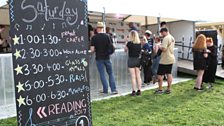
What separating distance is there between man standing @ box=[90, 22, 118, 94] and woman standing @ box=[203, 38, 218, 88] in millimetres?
2509

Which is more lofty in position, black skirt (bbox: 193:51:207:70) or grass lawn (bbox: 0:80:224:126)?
black skirt (bbox: 193:51:207:70)

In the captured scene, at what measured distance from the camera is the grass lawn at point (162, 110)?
4852 mm

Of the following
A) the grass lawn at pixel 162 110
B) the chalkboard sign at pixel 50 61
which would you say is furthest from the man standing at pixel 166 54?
the chalkboard sign at pixel 50 61

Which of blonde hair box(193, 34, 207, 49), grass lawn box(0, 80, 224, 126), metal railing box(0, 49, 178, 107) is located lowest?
grass lawn box(0, 80, 224, 126)

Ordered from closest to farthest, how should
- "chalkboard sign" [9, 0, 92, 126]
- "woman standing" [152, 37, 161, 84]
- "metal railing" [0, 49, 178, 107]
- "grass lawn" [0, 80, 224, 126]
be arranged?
"chalkboard sign" [9, 0, 92, 126] → "grass lawn" [0, 80, 224, 126] → "metal railing" [0, 49, 178, 107] → "woman standing" [152, 37, 161, 84]

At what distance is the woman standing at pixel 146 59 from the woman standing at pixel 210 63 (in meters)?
1.43

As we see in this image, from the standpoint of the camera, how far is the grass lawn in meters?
4.85

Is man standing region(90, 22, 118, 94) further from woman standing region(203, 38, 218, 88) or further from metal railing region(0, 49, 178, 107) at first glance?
woman standing region(203, 38, 218, 88)

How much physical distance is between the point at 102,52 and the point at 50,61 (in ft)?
13.6

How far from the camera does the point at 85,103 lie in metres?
3.03

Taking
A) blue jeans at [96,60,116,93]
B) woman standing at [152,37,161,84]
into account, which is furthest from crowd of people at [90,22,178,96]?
woman standing at [152,37,161,84]

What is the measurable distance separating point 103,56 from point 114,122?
2335 millimetres

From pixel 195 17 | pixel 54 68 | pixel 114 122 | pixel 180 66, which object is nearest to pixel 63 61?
pixel 54 68

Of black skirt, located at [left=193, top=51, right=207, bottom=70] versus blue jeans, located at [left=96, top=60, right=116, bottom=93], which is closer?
blue jeans, located at [left=96, top=60, right=116, bottom=93]
